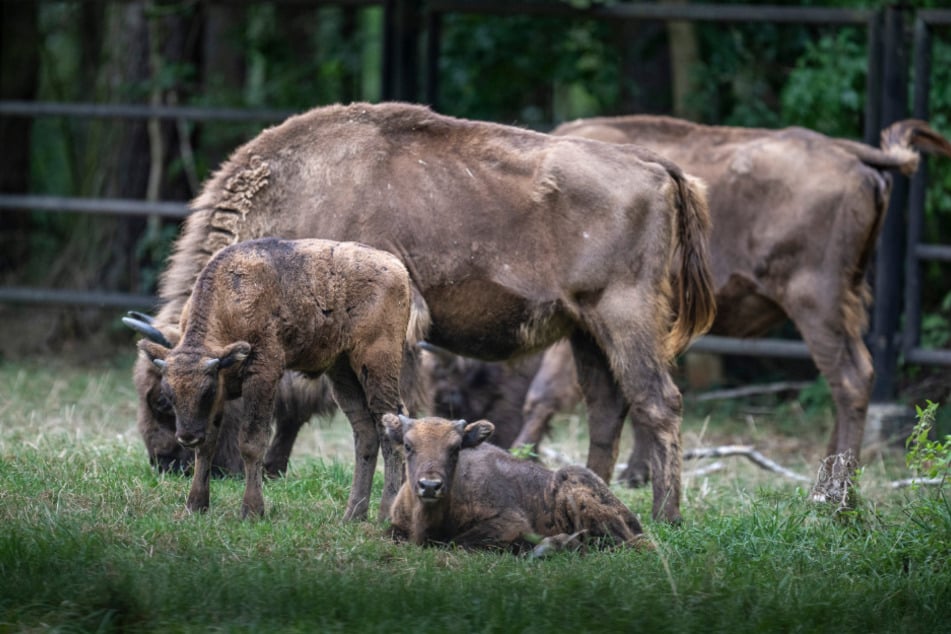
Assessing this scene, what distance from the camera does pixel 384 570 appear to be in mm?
5035

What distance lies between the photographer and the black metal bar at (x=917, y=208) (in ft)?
34.0

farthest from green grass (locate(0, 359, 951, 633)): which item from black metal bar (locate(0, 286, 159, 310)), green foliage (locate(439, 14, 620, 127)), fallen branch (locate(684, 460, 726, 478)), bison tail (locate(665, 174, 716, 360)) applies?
green foliage (locate(439, 14, 620, 127))

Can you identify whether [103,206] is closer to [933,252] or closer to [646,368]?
[646,368]

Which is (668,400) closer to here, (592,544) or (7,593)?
(592,544)

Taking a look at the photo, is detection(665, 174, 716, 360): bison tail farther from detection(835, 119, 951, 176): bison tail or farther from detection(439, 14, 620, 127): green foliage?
detection(439, 14, 620, 127): green foliage

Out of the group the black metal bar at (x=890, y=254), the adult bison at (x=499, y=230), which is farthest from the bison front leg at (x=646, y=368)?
the black metal bar at (x=890, y=254)

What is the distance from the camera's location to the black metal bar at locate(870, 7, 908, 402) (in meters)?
10.4

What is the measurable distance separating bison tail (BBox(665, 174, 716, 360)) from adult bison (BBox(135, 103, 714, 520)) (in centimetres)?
1

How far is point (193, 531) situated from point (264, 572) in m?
0.65

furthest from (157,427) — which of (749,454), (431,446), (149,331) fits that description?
(749,454)

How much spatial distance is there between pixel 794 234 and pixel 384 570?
15.9 ft

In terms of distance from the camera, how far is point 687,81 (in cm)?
1212

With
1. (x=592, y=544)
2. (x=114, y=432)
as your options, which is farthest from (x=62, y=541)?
(x=114, y=432)

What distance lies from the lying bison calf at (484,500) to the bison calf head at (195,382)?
0.71 m
